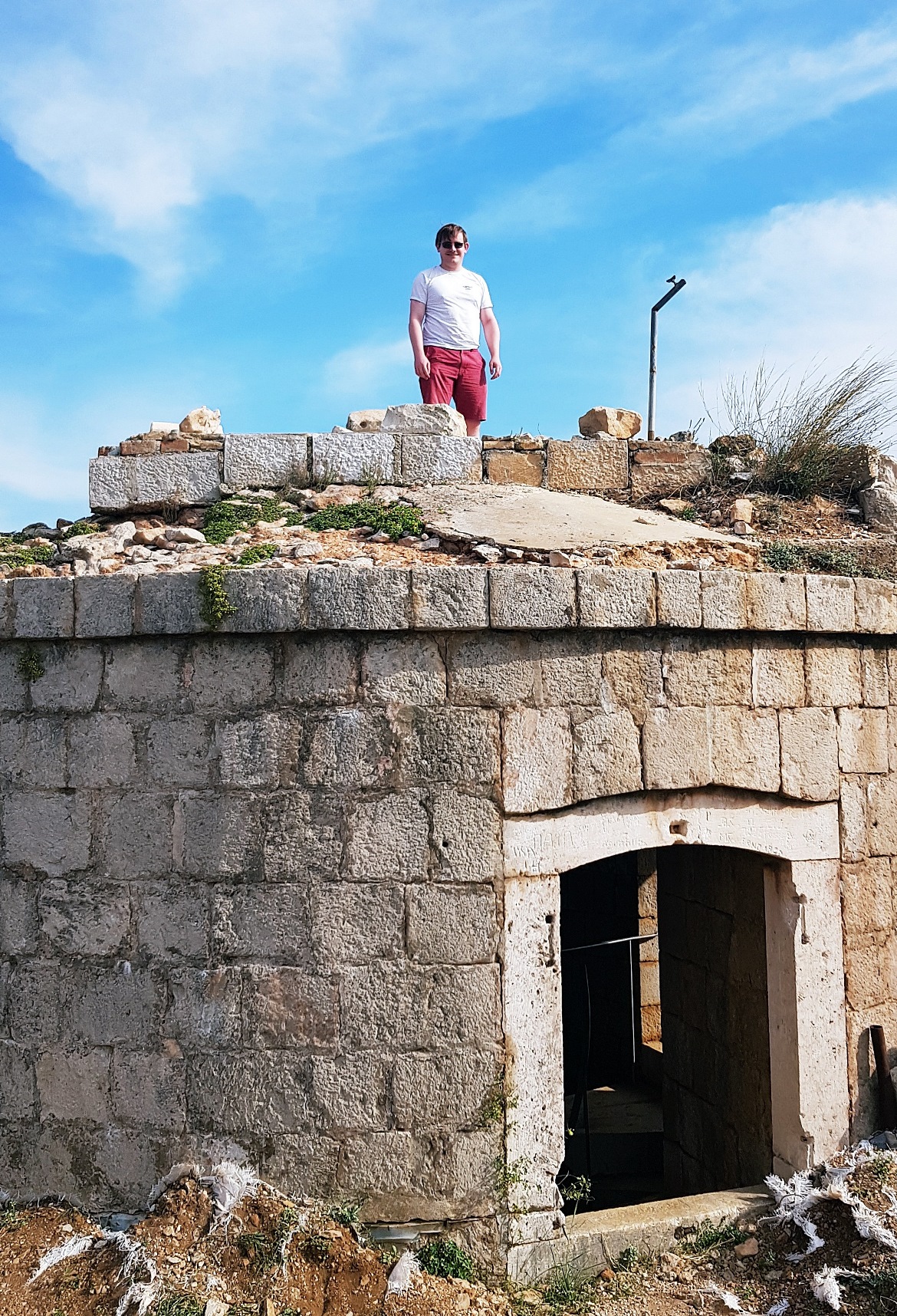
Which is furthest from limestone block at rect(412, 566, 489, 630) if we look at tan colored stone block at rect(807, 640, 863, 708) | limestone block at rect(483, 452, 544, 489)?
limestone block at rect(483, 452, 544, 489)

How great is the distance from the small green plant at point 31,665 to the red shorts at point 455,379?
3.17 m

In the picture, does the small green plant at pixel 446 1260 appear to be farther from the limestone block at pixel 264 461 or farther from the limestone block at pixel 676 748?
the limestone block at pixel 264 461

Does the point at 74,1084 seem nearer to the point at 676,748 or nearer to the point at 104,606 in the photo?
the point at 104,606

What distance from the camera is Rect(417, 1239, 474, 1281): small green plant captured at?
3.93 meters

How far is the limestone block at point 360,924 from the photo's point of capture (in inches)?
160

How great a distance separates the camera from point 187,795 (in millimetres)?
4176

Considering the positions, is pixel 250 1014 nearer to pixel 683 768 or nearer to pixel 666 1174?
pixel 683 768

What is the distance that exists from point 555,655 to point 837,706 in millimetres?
1473

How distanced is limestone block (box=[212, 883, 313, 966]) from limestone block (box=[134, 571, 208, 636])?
1.08 meters

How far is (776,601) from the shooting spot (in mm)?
4504

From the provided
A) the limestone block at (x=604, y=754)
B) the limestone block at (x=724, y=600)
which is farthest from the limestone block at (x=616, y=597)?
the limestone block at (x=604, y=754)

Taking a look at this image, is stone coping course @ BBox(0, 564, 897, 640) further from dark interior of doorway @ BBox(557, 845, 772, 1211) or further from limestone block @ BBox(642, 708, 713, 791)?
dark interior of doorway @ BBox(557, 845, 772, 1211)

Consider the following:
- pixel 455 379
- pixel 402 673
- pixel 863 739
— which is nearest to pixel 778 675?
pixel 863 739

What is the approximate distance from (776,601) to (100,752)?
2977mm
